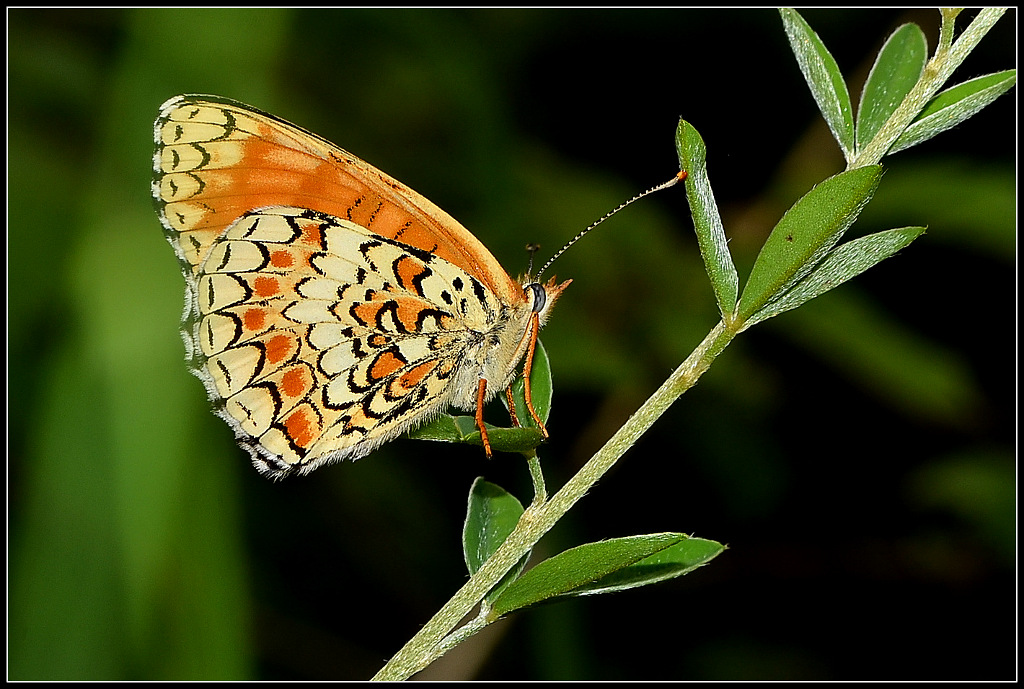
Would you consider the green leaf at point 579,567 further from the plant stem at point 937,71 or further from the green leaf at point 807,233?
the plant stem at point 937,71

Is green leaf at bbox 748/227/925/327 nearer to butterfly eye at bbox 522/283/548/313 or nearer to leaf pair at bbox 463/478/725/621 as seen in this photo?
leaf pair at bbox 463/478/725/621

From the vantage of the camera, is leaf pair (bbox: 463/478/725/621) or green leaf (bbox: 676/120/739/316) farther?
green leaf (bbox: 676/120/739/316)

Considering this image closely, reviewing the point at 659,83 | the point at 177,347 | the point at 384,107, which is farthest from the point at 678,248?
the point at 177,347

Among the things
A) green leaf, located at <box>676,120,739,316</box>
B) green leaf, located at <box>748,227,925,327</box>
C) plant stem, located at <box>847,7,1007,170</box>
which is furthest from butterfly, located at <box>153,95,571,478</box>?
plant stem, located at <box>847,7,1007,170</box>

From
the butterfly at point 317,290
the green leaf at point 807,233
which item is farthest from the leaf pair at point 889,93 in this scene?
the butterfly at point 317,290

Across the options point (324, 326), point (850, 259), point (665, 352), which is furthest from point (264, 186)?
point (665, 352)

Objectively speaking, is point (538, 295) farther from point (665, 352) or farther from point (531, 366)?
point (665, 352)
